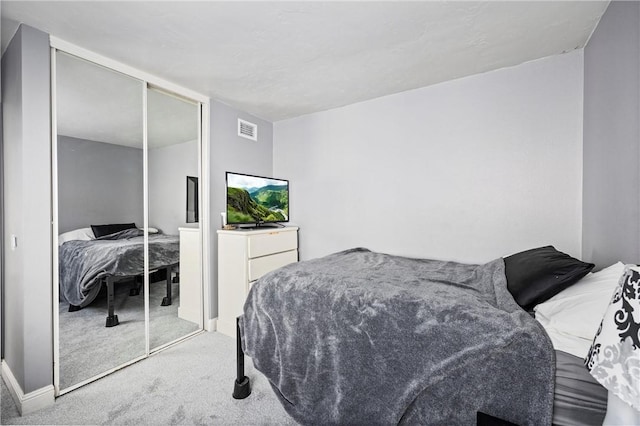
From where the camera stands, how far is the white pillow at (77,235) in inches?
75.3

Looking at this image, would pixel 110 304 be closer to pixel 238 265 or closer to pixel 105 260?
pixel 105 260

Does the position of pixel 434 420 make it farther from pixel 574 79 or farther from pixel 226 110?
pixel 226 110

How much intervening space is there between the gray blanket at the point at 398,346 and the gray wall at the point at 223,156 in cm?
126

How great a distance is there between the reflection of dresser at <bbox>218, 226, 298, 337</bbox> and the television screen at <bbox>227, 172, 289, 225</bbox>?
30 centimetres

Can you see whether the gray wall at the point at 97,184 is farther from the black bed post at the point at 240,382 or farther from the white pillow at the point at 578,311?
the white pillow at the point at 578,311

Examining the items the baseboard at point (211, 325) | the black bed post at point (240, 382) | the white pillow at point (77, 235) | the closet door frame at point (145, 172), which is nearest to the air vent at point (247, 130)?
the closet door frame at point (145, 172)

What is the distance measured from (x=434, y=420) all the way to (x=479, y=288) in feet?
2.57

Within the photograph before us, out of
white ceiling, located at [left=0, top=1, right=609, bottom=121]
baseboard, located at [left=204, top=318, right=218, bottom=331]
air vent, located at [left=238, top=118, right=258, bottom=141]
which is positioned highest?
white ceiling, located at [left=0, top=1, right=609, bottom=121]

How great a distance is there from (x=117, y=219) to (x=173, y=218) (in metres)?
0.46

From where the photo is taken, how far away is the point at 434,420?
4.05 ft

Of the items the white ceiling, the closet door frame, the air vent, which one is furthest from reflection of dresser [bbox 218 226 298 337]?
the white ceiling

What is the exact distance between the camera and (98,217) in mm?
2125

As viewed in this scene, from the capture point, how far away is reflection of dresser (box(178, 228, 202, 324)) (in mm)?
2727

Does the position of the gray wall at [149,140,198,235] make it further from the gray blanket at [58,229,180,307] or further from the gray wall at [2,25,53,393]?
the gray wall at [2,25,53,393]
